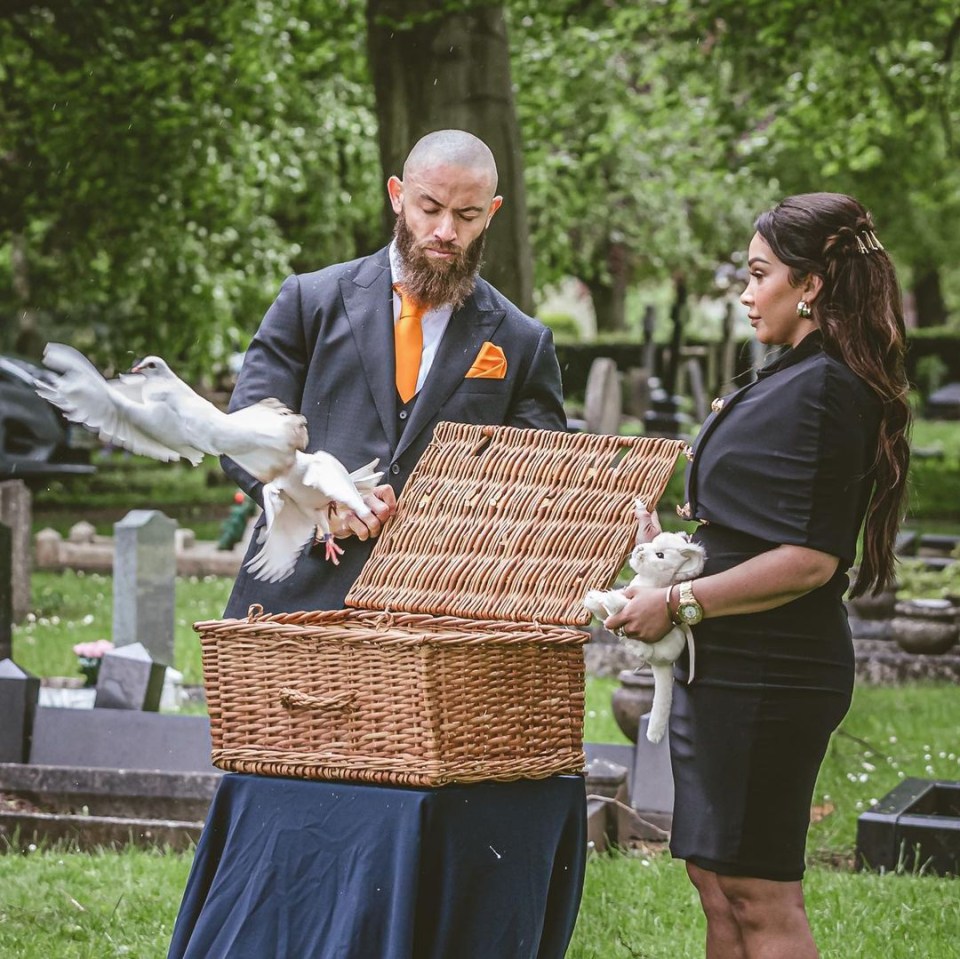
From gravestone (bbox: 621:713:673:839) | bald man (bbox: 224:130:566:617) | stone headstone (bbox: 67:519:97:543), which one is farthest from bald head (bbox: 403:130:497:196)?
stone headstone (bbox: 67:519:97:543)

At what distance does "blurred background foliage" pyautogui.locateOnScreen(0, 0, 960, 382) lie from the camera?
556 inches

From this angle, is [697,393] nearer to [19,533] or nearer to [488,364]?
[19,533]

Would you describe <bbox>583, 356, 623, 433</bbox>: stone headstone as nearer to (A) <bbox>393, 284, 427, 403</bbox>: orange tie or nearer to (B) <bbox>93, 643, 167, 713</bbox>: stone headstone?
(B) <bbox>93, 643, 167, 713</bbox>: stone headstone

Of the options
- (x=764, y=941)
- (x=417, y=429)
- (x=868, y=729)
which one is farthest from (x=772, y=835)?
(x=868, y=729)

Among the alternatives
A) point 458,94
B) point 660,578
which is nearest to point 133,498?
point 458,94

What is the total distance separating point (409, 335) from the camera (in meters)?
4.00

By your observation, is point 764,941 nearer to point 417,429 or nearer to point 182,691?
point 417,429

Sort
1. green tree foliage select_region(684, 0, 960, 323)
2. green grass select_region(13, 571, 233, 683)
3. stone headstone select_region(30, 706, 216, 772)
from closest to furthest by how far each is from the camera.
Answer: stone headstone select_region(30, 706, 216, 772) < green grass select_region(13, 571, 233, 683) < green tree foliage select_region(684, 0, 960, 323)

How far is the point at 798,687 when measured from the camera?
10.9ft

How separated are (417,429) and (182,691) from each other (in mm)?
4954

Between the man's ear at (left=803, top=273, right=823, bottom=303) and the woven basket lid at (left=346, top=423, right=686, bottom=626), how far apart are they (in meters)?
0.46

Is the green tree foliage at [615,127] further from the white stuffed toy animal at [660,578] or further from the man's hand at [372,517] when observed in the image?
the white stuffed toy animal at [660,578]

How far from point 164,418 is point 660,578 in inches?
42.6

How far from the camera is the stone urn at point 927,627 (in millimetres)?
9562
